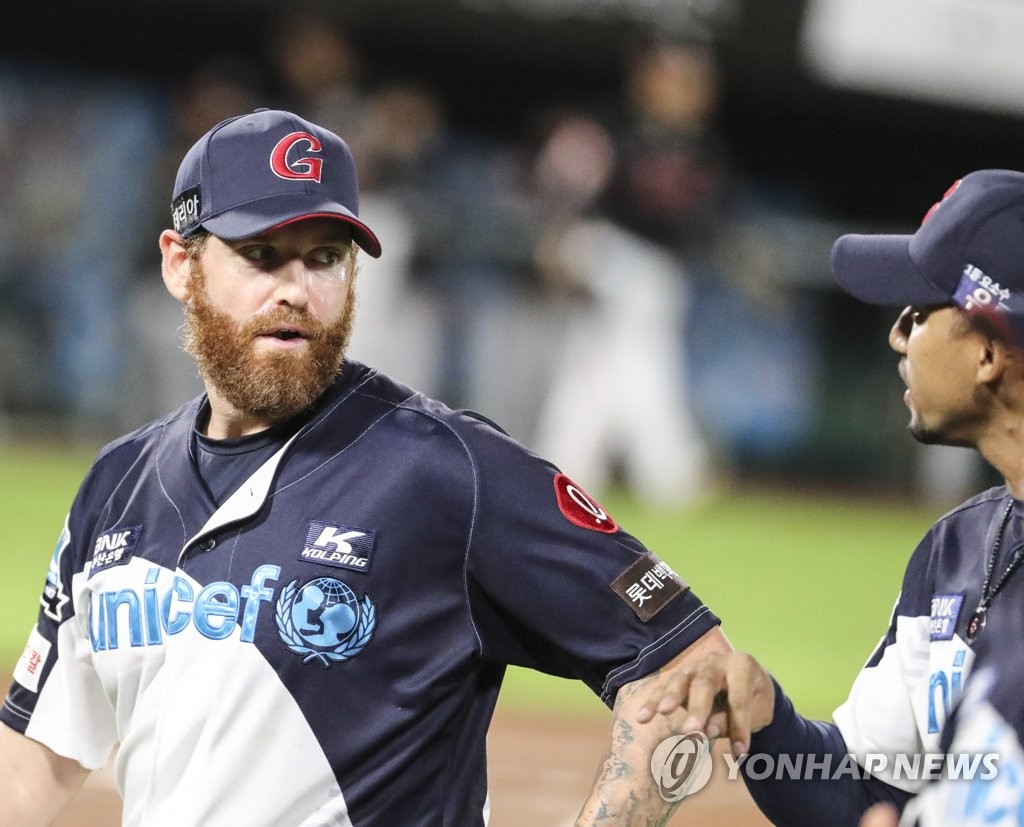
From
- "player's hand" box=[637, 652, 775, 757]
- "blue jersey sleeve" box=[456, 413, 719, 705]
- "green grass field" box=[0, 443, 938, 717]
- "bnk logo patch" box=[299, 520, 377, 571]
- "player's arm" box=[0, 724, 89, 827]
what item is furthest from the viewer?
"green grass field" box=[0, 443, 938, 717]

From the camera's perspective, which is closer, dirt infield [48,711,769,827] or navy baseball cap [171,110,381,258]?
navy baseball cap [171,110,381,258]

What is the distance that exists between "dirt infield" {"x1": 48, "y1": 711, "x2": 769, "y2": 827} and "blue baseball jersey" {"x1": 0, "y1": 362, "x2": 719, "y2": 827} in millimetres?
2470

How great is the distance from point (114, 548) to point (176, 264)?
64 cm

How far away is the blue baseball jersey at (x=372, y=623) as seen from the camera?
132 inches

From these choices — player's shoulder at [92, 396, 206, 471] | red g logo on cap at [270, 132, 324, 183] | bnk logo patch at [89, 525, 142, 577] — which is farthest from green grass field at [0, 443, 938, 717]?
red g logo on cap at [270, 132, 324, 183]

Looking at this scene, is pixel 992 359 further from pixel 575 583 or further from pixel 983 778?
pixel 575 583

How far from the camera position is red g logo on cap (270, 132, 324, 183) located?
3.55m

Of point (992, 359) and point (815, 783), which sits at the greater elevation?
point (992, 359)

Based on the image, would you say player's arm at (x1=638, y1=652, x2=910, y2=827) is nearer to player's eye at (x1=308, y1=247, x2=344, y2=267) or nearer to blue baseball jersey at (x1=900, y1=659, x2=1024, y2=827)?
blue baseball jersey at (x1=900, y1=659, x2=1024, y2=827)

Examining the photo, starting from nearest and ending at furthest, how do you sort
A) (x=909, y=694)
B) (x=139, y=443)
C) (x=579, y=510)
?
(x=579, y=510) < (x=909, y=694) < (x=139, y=443)

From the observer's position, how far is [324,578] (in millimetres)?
3410

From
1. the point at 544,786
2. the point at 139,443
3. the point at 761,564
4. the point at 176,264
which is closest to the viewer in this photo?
the point at 176,264

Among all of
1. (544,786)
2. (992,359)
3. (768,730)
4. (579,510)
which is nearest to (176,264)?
(579,510)

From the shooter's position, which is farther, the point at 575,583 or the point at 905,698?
the point at 905,698
